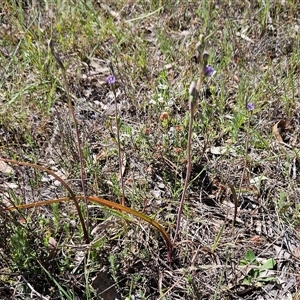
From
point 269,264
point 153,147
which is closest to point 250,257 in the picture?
point 269,264

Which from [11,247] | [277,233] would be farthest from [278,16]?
[11,247]

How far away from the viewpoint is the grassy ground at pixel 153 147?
6.77ft

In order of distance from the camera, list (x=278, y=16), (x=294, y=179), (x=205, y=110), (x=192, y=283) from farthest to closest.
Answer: (x=278, y=16), (x=205, y=110), (x=294, y=179), (x=192, y=283)

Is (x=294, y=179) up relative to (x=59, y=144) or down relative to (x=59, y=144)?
up

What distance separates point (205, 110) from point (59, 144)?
33.1 inches

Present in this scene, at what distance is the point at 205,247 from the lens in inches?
83.8

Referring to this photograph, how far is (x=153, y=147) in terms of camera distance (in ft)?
8.38

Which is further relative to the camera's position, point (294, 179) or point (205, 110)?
point (205, 110)

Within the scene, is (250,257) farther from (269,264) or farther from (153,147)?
(153,147)

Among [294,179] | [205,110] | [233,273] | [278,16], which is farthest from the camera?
[278,16]

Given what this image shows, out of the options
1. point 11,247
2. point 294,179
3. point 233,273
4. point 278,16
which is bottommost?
point 11,247

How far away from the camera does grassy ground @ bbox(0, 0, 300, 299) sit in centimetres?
206

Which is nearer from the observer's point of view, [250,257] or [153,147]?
[250,257]

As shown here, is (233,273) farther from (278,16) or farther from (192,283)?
(278,16)
